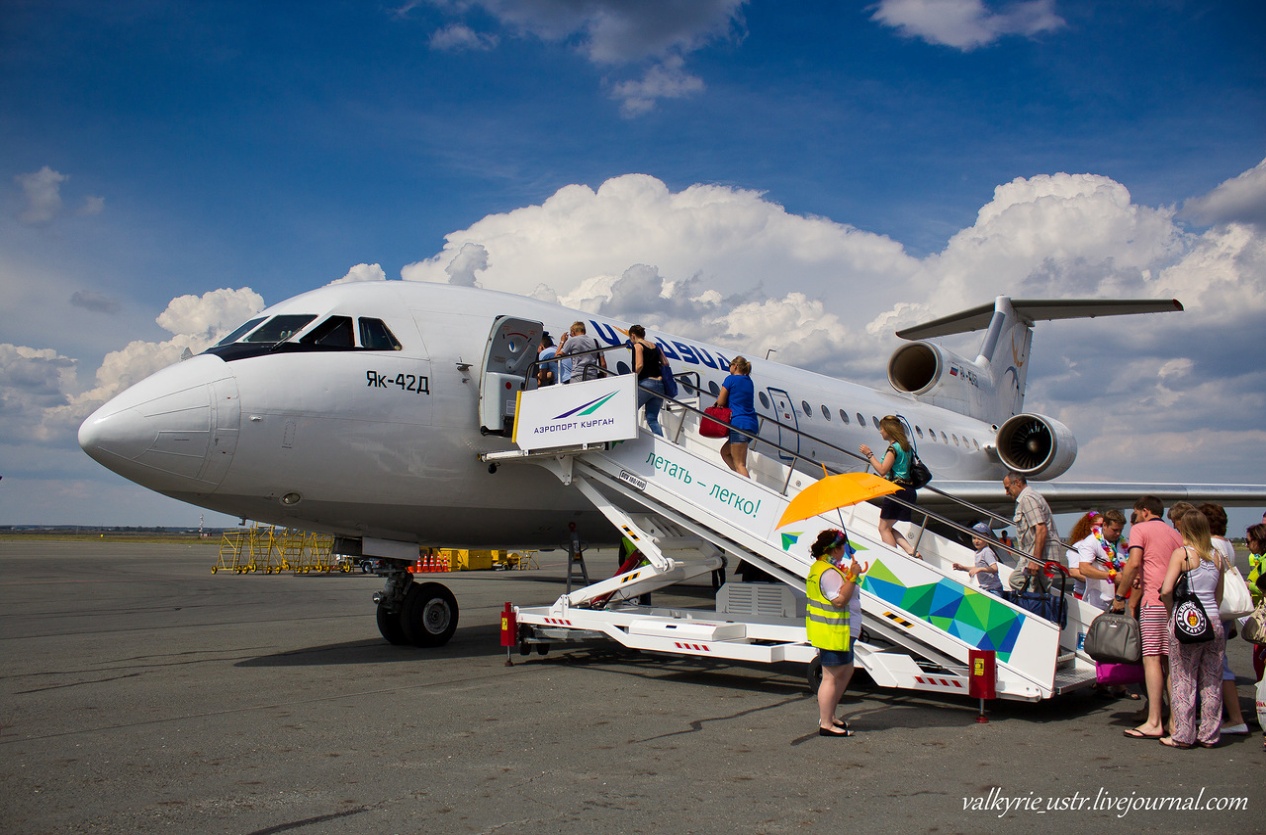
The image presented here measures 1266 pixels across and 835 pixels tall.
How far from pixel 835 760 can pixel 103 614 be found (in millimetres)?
15418

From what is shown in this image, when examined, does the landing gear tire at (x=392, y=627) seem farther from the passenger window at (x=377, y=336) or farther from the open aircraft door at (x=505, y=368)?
the passenger window at (x=377, y=336)

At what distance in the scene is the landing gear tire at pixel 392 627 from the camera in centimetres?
1135

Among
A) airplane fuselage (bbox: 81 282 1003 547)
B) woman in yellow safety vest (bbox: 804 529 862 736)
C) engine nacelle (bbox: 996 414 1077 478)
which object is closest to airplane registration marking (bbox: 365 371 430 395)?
airplane fuselage (bbox: 81 282 1003 547)

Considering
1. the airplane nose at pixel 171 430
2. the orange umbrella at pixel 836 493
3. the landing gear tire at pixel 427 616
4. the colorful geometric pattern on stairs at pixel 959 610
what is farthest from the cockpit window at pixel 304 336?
the colorful geometric pattern on stairs at pixel 959 610

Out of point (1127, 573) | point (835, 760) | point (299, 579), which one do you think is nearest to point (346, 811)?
point (835, 760)

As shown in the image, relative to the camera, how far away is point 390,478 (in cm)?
991

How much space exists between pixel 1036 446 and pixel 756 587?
12994mm

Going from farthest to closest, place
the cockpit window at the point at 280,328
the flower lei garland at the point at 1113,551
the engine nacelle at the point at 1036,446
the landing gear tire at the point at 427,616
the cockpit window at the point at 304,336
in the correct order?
the engine nacelle at the point at 1036,446 → the landing gear tire at the point at 427,616 → the cockpit window at the point at 280,328 → the cockpit window at the point at 304,336 → the flower lei garland at the point at 1113,551

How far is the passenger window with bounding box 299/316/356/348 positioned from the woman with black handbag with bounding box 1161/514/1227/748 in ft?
26.2

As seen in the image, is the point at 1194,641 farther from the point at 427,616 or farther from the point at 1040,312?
the point at 1040,312

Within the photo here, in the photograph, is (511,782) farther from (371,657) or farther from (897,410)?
(897,410)

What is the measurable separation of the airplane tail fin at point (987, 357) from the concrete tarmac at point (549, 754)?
1404 centimetres

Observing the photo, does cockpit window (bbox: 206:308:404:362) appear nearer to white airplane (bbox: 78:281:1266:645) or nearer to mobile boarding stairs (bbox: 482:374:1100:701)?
white airplane (bbox: 78:281:1266:645)

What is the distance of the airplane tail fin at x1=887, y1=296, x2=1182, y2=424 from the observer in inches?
887
